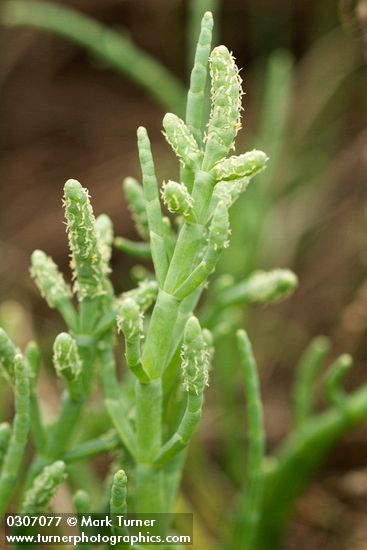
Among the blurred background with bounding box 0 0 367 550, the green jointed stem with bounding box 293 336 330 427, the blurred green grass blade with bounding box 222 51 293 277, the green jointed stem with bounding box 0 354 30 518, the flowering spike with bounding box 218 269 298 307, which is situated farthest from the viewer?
the blurred background with bounding box 0 0 367 550

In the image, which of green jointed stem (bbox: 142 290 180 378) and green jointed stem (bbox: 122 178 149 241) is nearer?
green jointed stem (bbox: 142 290 180 378)

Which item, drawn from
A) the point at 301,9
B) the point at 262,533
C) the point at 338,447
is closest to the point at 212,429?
the point at 338,447

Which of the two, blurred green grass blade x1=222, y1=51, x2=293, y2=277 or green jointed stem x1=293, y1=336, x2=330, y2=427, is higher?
blurred green grass blade x1=222, y1=51, x2=293, y2=277

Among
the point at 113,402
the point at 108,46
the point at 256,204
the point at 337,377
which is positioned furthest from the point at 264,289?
the point at 108,46

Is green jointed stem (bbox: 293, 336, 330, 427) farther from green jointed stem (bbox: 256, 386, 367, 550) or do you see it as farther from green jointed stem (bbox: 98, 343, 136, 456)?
green jointed stem (bbox: 98, 343, 136, 456)

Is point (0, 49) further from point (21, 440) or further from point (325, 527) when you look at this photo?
point (21, 440)

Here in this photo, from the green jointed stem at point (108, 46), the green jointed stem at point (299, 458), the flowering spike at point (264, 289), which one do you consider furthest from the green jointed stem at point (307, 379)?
the green jointed stem at point (108, 46)

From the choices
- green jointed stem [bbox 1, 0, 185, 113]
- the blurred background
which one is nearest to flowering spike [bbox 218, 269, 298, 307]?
the blurred background
